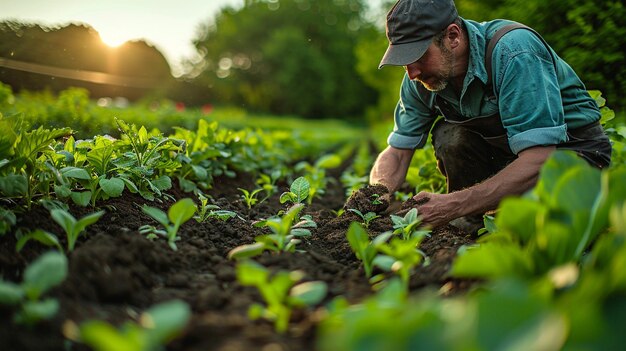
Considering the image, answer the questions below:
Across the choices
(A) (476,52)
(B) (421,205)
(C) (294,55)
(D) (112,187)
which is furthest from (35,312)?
(C) (294,55)

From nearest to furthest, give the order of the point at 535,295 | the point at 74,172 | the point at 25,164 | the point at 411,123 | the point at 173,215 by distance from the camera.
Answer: the point at 535,295
the point at 173,215
the point at 25,164
the point at 74,172
the point at 411,123

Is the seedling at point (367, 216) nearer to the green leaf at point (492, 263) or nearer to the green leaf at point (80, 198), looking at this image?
the green leaf at point (80, 198)

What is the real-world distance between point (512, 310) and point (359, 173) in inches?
192

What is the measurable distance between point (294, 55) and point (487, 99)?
1632 inches

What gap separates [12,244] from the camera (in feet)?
6.66

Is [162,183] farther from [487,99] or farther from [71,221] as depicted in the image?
[487,99]

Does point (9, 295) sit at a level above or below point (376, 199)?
above

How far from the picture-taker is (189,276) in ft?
6.56

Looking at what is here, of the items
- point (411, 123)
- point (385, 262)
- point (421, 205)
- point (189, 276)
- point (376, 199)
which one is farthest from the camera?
point (411, 123)

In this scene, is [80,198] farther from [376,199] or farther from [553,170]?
[553,170]

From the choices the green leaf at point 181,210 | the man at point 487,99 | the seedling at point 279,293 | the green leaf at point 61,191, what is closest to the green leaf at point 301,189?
the man at point 487,99

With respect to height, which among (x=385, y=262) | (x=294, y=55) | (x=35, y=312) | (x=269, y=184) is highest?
(x=35, y=312)

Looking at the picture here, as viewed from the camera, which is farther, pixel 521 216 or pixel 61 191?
pixel 61 191

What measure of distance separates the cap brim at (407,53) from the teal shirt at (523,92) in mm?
305
